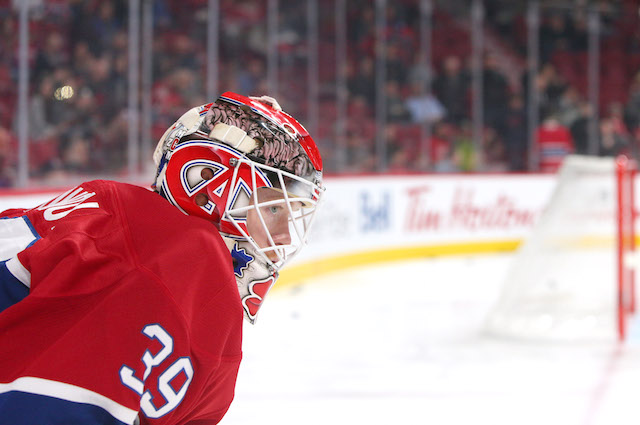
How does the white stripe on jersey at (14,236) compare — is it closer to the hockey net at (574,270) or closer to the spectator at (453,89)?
the hockey net at (574,270)

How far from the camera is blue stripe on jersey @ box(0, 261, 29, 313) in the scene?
1027 mm

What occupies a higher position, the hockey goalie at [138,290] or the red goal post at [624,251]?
the hockey goalie at [138,290]

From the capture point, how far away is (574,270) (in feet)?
13.6

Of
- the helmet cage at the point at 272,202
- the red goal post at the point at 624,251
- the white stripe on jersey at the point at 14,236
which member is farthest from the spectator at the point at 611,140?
the white stripe on jersey at the point at 14,236

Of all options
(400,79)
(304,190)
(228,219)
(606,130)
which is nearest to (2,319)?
(228,219)

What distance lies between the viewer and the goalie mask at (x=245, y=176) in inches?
47.5

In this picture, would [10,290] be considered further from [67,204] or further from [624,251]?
[624,251]

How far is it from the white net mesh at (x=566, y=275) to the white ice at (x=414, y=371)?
0.41ft

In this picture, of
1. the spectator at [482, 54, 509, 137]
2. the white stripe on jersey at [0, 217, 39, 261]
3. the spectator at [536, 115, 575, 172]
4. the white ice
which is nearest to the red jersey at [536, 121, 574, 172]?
the spectator at [536, 115, 575, 172]

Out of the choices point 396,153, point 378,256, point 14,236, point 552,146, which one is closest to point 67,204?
point 14,236

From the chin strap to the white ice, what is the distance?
4.37 ft

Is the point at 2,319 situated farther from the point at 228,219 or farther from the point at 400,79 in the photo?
the point at 400,79

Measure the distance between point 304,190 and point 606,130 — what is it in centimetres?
848

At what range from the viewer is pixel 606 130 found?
9.08m
